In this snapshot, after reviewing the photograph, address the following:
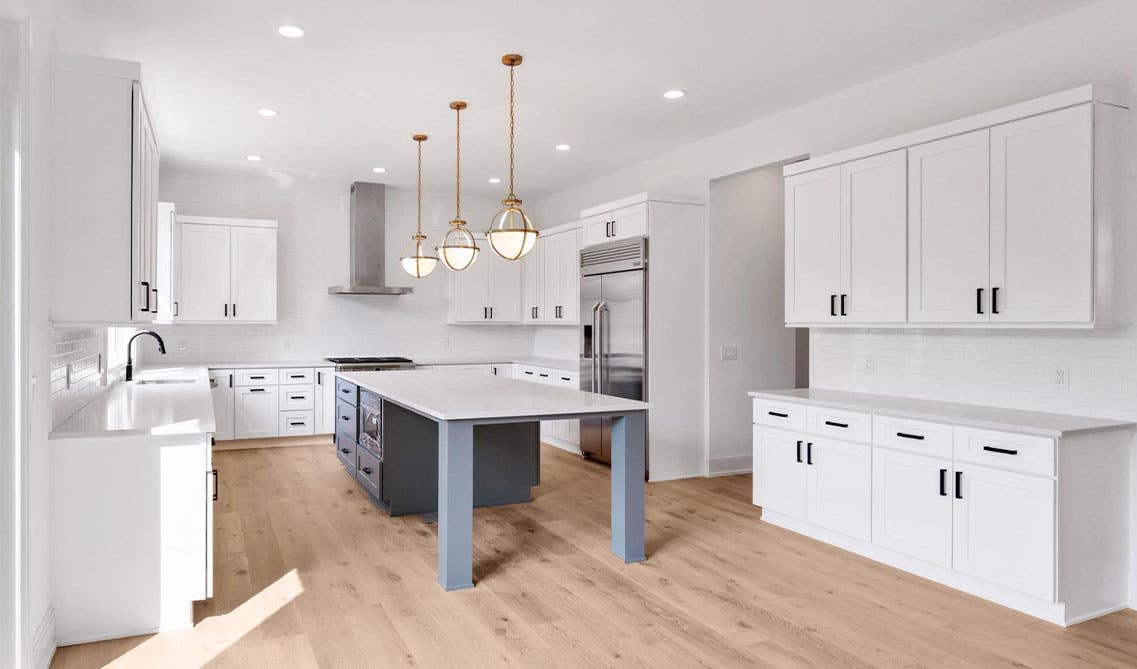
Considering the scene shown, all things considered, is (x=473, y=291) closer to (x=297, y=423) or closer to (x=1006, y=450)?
(x=297, y=423)

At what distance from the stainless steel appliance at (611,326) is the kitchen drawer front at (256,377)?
10.2ft

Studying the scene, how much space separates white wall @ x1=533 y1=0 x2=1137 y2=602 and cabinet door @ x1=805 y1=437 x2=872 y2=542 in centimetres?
63

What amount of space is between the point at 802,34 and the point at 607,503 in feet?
10.8

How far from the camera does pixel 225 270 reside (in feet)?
24.6

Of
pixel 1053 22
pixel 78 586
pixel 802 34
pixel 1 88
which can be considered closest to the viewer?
pixel 1 88

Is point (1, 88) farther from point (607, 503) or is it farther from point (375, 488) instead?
point (607, 503)

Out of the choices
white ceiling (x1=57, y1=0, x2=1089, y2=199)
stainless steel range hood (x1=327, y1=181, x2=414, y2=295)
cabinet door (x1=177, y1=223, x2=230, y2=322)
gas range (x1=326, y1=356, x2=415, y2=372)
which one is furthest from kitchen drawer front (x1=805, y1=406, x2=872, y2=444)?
cabinet door (x1=177, y1=223, x2=230, y2=322)

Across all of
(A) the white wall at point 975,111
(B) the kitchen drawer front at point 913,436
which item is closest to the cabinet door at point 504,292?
(A) the white wall at point 975,111

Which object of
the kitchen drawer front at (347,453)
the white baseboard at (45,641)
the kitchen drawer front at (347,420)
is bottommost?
the white baseboard at (45,641)

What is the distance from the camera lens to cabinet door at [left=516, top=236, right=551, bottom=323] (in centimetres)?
841

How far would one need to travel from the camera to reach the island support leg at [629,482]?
4074mm

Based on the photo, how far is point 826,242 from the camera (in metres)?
4.67

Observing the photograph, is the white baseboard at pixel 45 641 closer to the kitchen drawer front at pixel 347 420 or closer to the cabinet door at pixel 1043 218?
the kitchen drawer front at pixel 347 420

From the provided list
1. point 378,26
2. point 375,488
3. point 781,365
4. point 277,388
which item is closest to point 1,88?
point 378,26
